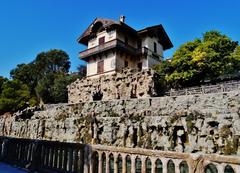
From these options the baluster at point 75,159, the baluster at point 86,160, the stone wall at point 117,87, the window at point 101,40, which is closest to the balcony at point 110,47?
the window at point 101,40

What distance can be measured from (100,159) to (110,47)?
952 inches

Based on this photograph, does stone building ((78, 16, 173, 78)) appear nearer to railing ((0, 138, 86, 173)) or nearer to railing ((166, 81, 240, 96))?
railing ((166, 81, 240, 96))

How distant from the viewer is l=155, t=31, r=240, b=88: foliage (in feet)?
75.2

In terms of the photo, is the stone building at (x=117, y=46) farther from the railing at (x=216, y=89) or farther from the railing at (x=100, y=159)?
the railing at (x=100, y=159)

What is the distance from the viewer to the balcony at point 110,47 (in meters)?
27.1

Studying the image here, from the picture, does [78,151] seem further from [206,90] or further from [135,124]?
[206,90]

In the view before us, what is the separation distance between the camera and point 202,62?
22.8 meters

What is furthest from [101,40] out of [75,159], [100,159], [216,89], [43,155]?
[100,159]

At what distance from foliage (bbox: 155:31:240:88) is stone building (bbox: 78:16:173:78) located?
17.8 ft

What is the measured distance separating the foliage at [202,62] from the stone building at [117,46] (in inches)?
213

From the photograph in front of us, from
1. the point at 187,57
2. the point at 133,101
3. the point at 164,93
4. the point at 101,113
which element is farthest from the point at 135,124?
the point at 187,57

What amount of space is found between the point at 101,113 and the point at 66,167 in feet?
47.8

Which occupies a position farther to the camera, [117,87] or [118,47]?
[118,47]

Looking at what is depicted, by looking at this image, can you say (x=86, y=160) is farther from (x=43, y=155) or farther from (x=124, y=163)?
(x=43, y=155)
